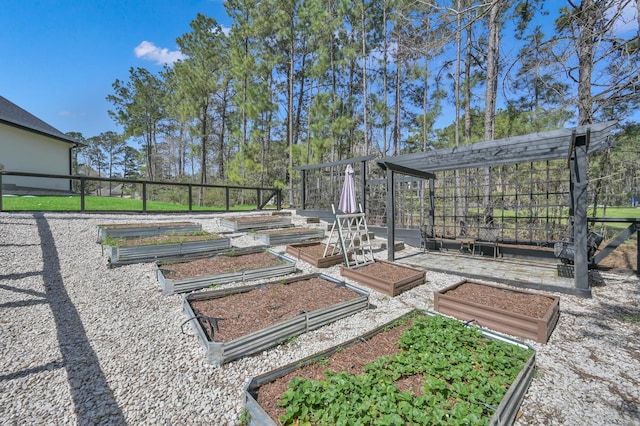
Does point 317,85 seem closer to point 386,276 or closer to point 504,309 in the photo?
point 386,276

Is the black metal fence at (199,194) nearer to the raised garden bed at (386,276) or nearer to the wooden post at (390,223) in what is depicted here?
the wooden post at (390,223)

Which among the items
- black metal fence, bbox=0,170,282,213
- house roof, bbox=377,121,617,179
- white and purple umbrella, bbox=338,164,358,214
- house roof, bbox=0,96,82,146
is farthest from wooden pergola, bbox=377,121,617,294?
house roof, bbox=0,96,82,146

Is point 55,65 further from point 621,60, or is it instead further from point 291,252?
point 621,60

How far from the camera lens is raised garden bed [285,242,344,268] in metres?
5.04

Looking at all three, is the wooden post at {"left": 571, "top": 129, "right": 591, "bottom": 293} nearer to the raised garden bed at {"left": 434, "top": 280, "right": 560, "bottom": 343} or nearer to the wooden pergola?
the wooden pergola

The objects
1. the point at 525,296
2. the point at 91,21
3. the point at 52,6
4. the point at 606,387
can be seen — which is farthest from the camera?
the point at 91,21

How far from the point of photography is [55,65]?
12383mm

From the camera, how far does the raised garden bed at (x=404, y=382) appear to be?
146 cm

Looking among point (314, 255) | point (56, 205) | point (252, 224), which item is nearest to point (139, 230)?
point (252, 224)

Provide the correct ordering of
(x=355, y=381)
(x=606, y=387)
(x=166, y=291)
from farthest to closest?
(x=166, y=291) → (x=606, y=387) → (x=355, y=381)

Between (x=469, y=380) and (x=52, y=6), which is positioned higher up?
(x=52, y=6)

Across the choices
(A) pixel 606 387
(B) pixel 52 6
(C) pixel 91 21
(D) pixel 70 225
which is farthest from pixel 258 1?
(A) pixel 606 387

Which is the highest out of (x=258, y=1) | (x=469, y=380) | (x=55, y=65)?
(x=258, y=1)

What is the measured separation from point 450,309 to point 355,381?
1838 mm
